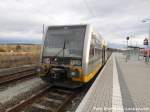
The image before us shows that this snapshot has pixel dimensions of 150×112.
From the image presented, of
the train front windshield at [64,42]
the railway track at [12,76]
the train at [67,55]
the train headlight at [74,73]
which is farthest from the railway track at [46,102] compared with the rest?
the railway track at [12,76]

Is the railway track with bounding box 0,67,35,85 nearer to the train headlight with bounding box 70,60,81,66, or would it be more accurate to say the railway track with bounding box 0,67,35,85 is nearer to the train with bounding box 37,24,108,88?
the train with bounding box 37,24,108,88

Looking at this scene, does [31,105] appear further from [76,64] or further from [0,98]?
[76,64]

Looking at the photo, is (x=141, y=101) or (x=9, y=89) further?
(x=9, y=89)

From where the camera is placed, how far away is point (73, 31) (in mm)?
7887

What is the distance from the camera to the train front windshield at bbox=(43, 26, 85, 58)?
25.0 feet

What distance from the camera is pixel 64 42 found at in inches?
311

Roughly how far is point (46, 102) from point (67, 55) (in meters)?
2.20

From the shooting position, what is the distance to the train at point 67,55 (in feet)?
23.8

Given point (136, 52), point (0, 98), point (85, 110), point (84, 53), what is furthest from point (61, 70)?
point (136, 52)

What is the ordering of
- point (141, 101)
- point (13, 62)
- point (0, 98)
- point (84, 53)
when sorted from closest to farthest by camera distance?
point (141, 101) → point (0, 98) → point (84, 53) → point (13, 62)

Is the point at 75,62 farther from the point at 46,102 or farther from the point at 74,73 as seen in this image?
the point at 46,102

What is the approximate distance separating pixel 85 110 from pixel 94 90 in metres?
2.26

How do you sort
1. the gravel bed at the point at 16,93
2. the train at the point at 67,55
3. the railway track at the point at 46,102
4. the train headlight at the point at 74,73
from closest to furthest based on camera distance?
the railway track at the point at 46,102 → the gravel bed at the point at 16,93 → the train headlight at the point at 74,73 → the train at the point at 67,55

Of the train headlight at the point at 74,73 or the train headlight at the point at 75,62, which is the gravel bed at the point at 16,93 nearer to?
the train headlight at the point at 74,73
